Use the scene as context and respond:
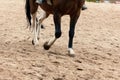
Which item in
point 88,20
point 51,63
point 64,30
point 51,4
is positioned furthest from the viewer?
point 88,20

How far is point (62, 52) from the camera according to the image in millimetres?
9281

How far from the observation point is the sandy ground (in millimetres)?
7090

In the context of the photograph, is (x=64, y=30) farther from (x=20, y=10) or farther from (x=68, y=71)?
(x=68, y=71)

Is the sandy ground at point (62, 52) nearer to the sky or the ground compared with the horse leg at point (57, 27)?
nearer to the ground

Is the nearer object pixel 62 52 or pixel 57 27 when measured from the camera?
pixel 57 27

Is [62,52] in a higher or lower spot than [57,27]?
lower

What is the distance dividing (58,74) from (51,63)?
2.71 feet

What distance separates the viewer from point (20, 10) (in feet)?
54.9

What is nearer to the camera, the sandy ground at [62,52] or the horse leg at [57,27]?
the sandy ground at [62,52]

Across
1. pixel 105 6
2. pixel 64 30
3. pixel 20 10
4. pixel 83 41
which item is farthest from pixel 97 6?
pixel 83 41

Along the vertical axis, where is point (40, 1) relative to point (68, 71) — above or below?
above

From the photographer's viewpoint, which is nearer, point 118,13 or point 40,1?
point 40,1

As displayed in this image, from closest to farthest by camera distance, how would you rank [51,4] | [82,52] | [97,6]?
[51,4], [82,52], [97,6]

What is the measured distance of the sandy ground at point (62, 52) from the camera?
7.09 metres
